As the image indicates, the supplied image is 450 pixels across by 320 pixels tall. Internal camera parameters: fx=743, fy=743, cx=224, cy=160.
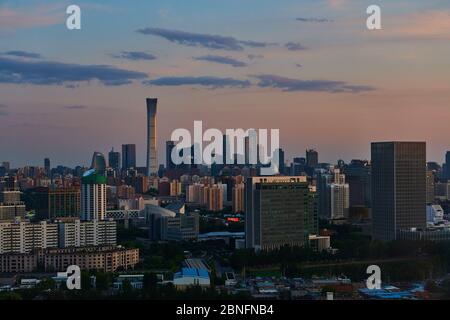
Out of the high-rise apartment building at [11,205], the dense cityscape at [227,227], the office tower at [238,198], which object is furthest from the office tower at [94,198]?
the office tower at [238,198]

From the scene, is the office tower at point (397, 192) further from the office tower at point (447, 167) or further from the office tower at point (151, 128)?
the office tower at point (151, 128)

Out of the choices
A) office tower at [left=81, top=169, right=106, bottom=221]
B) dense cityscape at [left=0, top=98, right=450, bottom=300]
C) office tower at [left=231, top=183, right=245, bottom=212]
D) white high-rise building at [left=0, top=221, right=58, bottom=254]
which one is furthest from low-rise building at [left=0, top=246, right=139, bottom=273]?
office tower at [left=231, top=183, right=245, bottom=212]

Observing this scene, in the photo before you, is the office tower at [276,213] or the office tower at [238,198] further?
the office tower at [238,198]

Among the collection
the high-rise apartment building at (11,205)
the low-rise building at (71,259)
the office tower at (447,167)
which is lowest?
the low-rise building at (71,259)

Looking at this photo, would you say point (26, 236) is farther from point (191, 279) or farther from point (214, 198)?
point (191, 279)

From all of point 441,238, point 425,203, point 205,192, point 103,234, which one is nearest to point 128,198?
point 205,192

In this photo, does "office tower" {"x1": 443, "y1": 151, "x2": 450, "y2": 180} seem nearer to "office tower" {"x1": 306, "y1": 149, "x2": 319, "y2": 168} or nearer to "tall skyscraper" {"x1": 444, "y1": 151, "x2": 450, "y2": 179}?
"tall skyscraper" {"x1": 444, "y1": 151, "x2": 450, "y2": 179}
